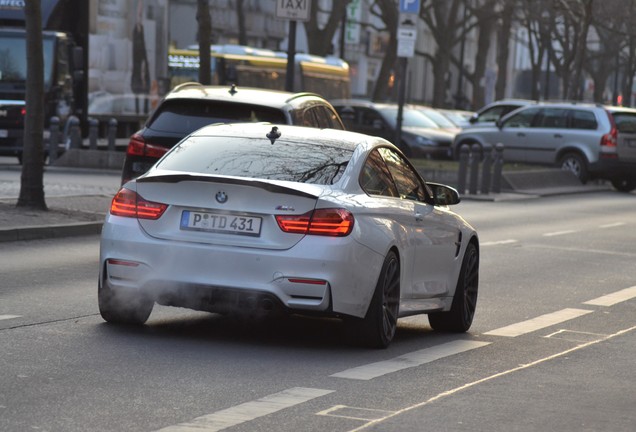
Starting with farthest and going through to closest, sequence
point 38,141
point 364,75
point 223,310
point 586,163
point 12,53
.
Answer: point 364,75
point 586,163
point 12,53
point 38,141
point 223,310

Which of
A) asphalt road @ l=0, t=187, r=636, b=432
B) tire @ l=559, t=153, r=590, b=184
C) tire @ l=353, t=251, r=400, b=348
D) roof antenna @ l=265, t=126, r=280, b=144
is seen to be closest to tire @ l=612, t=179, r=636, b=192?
tire @ l=559, t=153, r=590, b=184

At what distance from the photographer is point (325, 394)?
779 cm

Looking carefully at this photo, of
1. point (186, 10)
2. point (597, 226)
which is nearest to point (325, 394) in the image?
point (597, 226)

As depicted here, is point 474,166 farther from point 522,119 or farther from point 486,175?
point 522,119

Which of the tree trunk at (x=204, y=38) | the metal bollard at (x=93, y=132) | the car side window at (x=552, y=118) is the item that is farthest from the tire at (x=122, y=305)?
the car side window at (x=552, y=118)

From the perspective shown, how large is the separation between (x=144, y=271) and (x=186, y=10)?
218ft

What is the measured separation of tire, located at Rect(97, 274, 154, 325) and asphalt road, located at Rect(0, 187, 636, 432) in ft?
0.29

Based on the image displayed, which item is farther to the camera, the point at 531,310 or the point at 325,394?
the point at 531,310

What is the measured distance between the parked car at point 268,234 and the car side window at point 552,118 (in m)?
26.3

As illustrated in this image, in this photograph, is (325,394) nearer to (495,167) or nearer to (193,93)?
(193,93)

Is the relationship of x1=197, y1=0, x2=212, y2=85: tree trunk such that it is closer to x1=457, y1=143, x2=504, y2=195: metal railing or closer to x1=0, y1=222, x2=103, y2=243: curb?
x1=457, y1=143, x2=504, y2=195: metal railing

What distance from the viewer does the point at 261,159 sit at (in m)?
9.83

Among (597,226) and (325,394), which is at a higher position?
(325,394)

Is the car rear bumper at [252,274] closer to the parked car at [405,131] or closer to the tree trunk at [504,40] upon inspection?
the parked car at [405,131]
